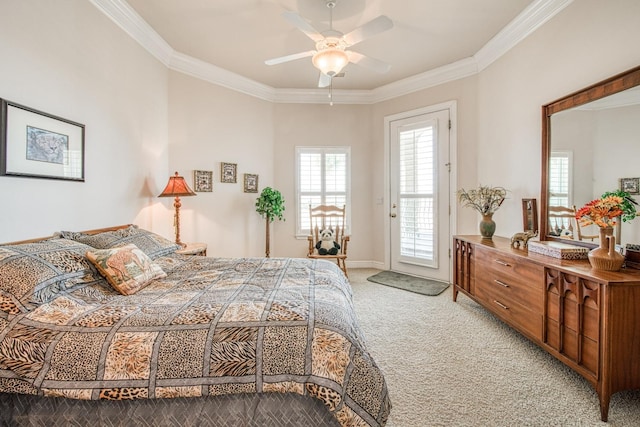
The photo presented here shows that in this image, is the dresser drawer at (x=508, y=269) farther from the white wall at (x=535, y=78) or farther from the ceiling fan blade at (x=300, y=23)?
the ceiling fan blade at (x=300, y=23)

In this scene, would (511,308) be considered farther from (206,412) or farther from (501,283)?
(206,412)

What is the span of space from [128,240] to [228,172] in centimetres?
208

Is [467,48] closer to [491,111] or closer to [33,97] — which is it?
[491,111]

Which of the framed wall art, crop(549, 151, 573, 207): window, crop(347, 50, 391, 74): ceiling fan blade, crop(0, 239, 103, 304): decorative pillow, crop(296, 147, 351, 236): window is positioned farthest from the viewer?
crop(296, 147, 351, 236): window

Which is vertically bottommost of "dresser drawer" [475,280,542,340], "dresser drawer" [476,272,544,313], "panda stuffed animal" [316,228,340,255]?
"dresser drawer" [475,280,542,340]

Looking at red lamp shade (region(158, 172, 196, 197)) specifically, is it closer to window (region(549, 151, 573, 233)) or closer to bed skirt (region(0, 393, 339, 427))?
bed skirt (region(0, 393, 339, 427))

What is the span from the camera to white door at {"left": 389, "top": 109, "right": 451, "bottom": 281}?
4.03 metres

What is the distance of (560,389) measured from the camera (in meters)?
1.80

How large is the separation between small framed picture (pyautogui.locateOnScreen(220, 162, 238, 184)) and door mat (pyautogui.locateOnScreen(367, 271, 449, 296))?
Result: 2.39 metres

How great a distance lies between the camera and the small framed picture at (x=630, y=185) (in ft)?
5.95

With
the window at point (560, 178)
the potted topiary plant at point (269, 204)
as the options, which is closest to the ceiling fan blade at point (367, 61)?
the window at point (560, 178)

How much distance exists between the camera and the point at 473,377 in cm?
193

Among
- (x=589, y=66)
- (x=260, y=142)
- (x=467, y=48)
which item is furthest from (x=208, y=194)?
(x=589, y=66)

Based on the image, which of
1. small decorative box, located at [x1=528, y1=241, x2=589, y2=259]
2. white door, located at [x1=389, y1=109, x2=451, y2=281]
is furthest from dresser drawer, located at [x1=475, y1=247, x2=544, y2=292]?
white door, located at [x1=389, y1=109, x2=451, y2=281]
